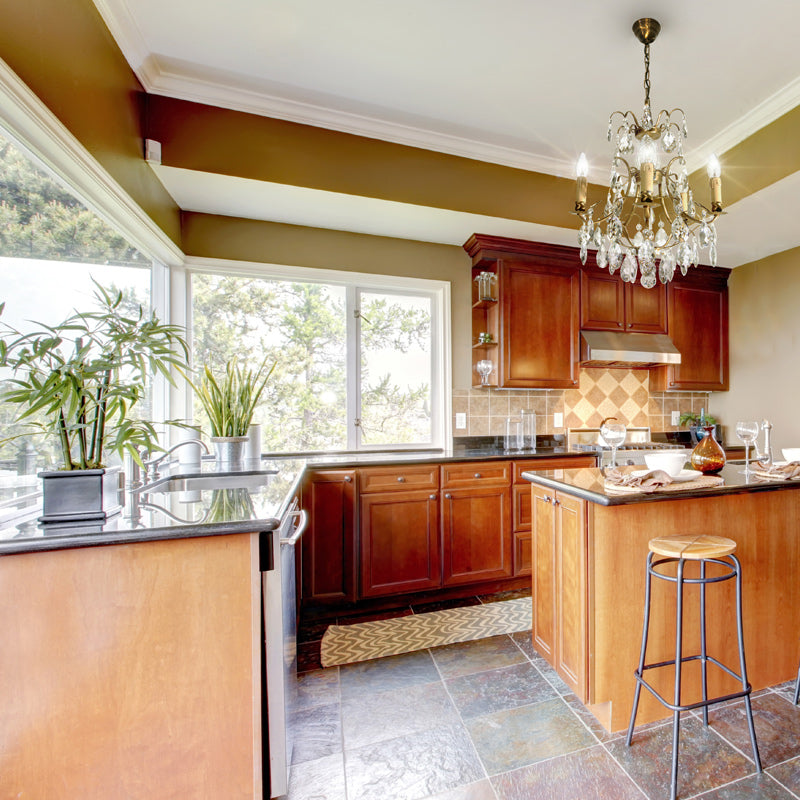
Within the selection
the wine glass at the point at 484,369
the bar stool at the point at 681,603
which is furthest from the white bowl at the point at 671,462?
the wine glass at the point at 484,369

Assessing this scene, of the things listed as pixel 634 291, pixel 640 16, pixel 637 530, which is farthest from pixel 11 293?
pixel 634 291

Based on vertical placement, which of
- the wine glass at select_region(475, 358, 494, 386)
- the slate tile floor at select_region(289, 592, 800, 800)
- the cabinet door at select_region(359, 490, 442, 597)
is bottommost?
the slate tile floor at select_region(289, 592, 800, 800)

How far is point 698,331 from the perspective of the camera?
3.65m

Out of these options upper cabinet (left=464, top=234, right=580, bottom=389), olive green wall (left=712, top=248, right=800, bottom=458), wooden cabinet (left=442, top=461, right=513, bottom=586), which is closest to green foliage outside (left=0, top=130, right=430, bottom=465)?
upper cabinet (left=464, top=234, right=580, bottom=389)

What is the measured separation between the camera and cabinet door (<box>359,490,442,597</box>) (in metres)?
2.55

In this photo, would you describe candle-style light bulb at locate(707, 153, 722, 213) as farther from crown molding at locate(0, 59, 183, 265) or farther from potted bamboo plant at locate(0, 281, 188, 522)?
crown molding at locate(0, 59, 183, 265)

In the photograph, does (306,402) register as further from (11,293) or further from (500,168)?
(500,168)

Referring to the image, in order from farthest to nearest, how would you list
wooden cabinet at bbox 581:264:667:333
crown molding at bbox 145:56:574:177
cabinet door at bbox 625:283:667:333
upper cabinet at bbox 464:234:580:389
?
cabinet door at bbox 625:283:667:333 → wooden cabinet at bbox 581:264:667:333 → upper cabinet at bbox 464:234:580:389 → crown molding at bbox 145:56:574:177

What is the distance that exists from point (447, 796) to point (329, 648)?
101 cm

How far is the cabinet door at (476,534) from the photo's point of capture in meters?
2.69

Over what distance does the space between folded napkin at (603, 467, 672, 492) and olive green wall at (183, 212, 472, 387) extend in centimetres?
178

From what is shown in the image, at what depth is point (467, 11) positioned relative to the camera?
175 centimetres

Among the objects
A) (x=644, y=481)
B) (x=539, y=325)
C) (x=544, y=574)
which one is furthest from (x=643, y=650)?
(x=539, y=325)

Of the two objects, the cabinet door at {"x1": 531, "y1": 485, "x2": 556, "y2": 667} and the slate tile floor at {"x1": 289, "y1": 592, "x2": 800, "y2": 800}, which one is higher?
the cabinet door at {"x1": 531, "y1": 485, "x2": 556, "y2": 667}
